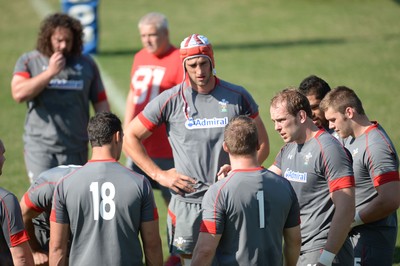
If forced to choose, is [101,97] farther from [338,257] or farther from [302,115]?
[338,257]

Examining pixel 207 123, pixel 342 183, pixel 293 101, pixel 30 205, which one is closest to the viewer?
pixel 342 183

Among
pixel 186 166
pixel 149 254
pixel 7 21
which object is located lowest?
pixel 149 254

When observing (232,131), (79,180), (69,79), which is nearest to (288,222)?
(232,131)

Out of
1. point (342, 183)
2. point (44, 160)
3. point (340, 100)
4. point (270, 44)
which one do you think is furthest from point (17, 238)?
point (270, 44)

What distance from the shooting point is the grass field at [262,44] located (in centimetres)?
1670

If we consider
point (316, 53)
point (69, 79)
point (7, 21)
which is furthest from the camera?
point (7, 21)

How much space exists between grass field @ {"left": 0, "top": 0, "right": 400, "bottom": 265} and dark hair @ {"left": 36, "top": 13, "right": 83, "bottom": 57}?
2.79 m

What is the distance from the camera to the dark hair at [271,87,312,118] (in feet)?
20.9

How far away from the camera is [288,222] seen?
5.97 meters

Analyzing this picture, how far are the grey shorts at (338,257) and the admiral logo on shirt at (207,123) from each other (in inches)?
57.8

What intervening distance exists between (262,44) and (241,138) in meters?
18.3

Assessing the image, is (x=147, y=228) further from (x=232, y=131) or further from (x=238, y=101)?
(x=238, y=101)

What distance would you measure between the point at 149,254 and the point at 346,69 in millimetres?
14884

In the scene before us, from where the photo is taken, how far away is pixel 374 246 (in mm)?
7129
